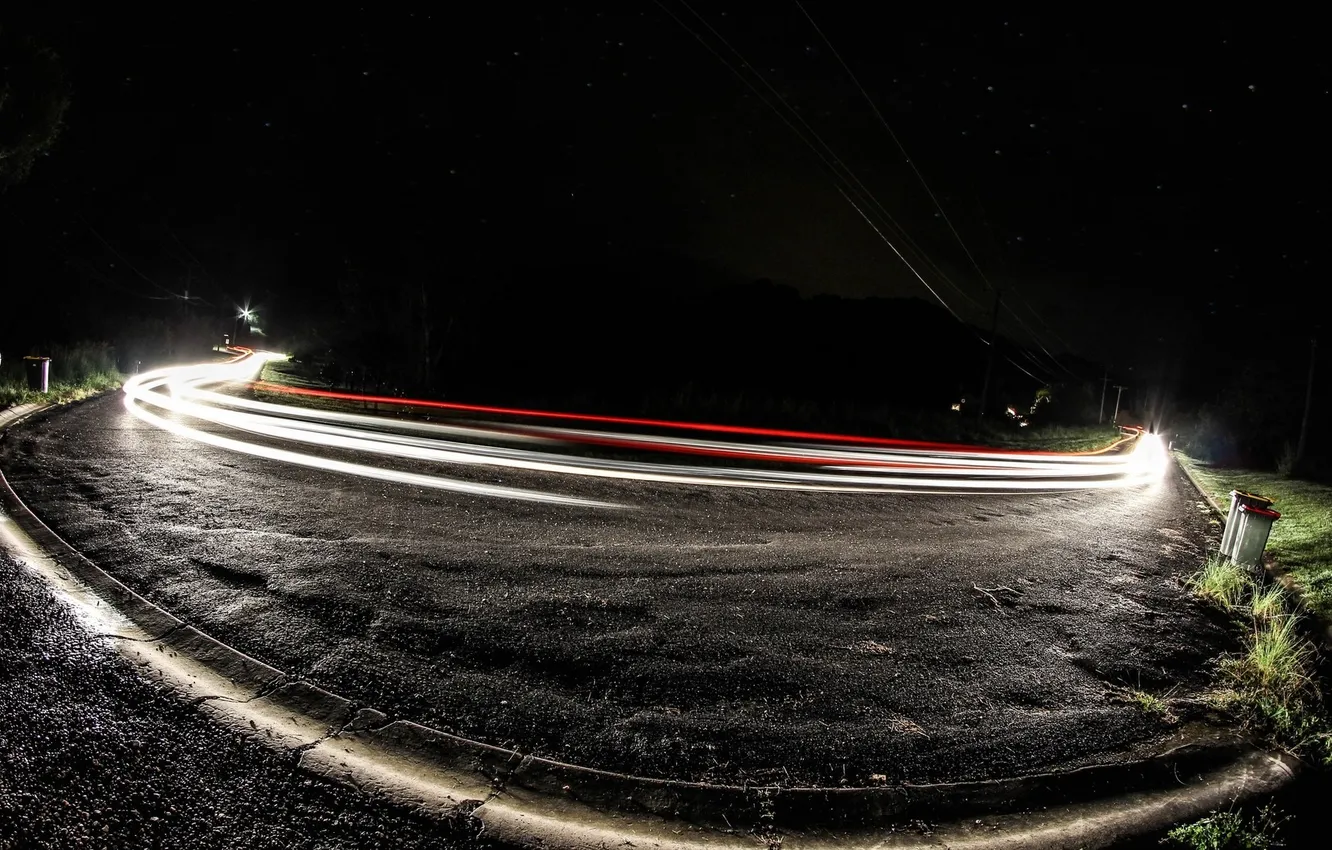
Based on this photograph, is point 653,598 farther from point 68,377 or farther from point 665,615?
point 68,377

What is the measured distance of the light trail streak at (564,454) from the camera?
9.41 meters

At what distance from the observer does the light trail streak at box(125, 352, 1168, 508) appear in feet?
30.9

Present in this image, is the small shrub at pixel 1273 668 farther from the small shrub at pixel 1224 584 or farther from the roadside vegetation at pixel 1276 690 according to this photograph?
the small shrub at pixel 1224 584

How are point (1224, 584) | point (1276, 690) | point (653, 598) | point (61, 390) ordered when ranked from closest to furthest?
1. point (1276, 690)
2. point (653, 598)
3. point (1224, 584)
4. point (61, 390)

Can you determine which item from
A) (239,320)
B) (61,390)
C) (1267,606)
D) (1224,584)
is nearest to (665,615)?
(1267,606)

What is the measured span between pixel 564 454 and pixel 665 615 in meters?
7.09

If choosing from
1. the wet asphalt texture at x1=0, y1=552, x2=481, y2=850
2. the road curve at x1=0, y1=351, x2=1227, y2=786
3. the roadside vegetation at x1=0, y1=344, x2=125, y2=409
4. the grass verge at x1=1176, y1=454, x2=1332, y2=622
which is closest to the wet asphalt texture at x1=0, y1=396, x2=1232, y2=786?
the road curve at x1=0, y1=351, x2=1227, y2=786

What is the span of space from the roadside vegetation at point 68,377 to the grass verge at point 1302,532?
736 inches

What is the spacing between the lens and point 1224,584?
6133 millimetres

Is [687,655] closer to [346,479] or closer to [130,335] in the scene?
[346,479]

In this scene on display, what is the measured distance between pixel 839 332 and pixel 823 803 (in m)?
71.7

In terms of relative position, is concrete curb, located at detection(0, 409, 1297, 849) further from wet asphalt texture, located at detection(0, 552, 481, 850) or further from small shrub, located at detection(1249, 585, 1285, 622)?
small shrub, located at detection(1249, 585, 1285, 622)

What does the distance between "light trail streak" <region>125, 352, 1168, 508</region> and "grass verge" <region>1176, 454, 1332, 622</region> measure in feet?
8.39

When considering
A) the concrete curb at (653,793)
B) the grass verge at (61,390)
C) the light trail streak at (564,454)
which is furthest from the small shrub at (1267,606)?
the grass verge at (61,390)
